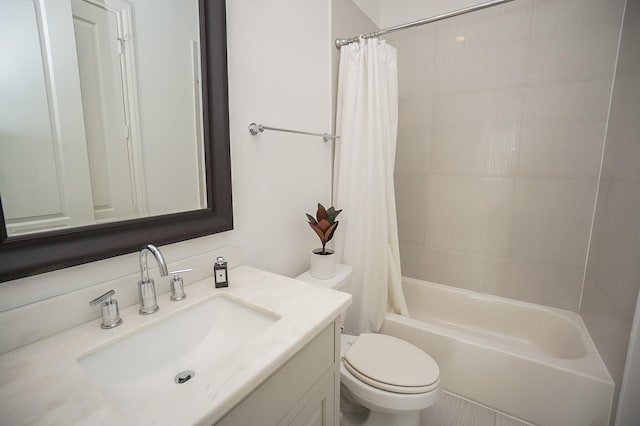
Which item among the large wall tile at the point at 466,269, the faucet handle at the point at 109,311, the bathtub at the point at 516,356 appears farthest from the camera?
the large wall tile at the point at 466,269

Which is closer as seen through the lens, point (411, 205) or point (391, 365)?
point (391, 365)

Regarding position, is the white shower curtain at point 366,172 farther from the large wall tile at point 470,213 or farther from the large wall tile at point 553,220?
the large wall tile at point 553,220

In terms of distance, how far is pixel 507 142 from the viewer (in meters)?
1.83

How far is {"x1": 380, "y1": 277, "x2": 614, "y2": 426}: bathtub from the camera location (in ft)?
4.13

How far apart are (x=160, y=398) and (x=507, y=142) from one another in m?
2.15

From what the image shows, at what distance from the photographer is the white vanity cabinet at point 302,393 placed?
0.59 meters

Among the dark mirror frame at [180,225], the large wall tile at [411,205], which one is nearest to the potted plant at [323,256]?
the dark mirror frame at [180,225]

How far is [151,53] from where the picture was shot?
2.85ft

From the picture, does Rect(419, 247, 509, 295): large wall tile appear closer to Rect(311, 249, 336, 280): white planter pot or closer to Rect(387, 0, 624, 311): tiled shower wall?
Rect(387, 0, 624, 311): tiled shower wall

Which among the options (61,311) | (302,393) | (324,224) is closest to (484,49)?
(324,224)

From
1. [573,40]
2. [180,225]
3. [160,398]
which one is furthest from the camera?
[573,40]

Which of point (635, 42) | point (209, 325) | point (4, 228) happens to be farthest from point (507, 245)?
point (4, 228)

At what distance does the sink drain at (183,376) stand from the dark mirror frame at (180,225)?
37 centimetres

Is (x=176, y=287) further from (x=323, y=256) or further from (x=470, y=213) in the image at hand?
(x=470, y=213)
